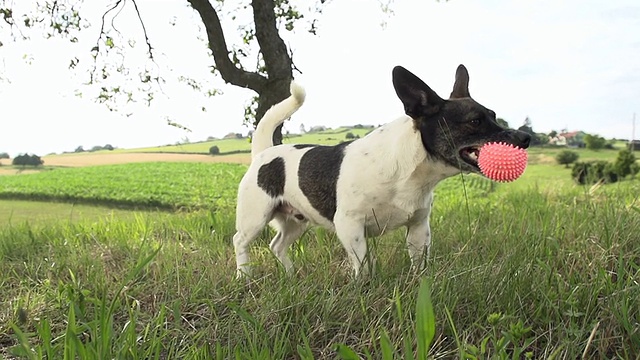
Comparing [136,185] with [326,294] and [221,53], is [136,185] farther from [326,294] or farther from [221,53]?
[326,294]

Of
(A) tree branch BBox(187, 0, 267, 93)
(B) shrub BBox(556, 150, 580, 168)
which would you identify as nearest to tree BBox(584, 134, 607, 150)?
(B) shrub BBox(556, 150, 580, 168)

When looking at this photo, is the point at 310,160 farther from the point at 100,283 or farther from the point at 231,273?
the point at 100,283

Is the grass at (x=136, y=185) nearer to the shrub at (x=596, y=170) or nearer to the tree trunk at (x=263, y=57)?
the tree trunk at (x=263, y=57)

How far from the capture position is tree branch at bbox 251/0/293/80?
15.3 feet

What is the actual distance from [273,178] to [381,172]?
2.34 feet

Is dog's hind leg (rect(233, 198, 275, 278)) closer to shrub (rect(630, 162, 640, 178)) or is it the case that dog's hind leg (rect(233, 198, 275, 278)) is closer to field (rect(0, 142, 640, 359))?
field (rect(0, 142, 640, 359))

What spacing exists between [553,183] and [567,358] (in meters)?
4.55

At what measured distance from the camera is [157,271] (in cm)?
291

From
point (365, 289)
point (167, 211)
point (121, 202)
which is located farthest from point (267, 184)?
point (121, 202)

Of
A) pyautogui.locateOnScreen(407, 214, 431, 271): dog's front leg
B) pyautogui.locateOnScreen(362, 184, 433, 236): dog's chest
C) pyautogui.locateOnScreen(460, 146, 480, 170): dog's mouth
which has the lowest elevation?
pyautogui.locateOnScreen(407, 214, 431, 271): dog's front leg

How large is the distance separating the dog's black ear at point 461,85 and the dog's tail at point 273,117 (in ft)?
2.97

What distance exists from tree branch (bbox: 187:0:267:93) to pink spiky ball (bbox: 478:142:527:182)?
2944 millimetres

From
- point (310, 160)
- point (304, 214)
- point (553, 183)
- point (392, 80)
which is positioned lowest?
point (553, 183)

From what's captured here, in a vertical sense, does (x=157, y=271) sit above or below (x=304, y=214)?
below
